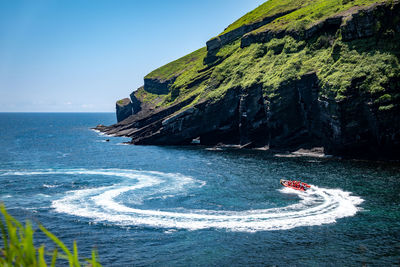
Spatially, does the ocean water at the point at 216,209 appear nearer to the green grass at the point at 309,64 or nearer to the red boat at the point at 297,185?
the red boat at the point at 297,185

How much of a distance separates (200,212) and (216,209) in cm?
279

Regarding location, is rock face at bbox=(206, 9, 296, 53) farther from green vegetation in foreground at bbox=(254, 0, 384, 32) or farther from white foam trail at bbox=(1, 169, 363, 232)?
white foam trail at bbox=(1, 169, 363, 232)

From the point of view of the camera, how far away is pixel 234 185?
66.0 metres

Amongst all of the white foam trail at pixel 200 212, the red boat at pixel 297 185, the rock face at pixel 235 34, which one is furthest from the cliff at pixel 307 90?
the white foam trail at pixel 200 212

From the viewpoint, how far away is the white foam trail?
4509cm

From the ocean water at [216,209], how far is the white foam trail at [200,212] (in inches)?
5.8

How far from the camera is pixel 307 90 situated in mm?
100000

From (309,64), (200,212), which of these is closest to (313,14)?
(309,64)

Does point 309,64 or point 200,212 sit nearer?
point 200,212

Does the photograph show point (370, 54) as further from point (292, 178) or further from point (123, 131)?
point (123, 131)

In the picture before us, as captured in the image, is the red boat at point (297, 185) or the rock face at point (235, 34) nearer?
the red boat at point (297, 185)

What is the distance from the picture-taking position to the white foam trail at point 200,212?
4509cm

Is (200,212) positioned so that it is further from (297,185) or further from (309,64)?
(309,64)

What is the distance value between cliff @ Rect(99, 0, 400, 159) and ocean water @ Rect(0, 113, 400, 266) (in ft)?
36.7
